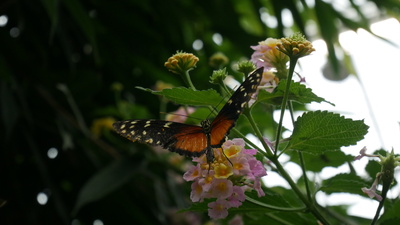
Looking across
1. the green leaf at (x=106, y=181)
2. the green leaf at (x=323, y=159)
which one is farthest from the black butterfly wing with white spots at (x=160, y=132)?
the green leaf at (x=106, y=181)

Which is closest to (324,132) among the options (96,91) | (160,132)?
(160,132)

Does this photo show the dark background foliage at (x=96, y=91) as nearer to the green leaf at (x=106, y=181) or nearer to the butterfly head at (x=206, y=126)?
the green leaf at (x=106, y=181)

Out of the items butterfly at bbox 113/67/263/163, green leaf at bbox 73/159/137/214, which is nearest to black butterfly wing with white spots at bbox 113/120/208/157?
butterfly at bbox 113/67/263/163

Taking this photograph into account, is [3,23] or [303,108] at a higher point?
[3,23]

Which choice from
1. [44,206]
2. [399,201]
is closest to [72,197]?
[44,206]

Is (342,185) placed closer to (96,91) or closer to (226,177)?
(226,177)

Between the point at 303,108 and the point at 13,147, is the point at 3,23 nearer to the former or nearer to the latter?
the point at 13,147

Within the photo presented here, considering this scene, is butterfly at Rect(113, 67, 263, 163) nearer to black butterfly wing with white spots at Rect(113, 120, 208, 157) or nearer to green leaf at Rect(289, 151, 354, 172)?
black butterfly wing with white spots at Rect(113, 120, 208, 157)
